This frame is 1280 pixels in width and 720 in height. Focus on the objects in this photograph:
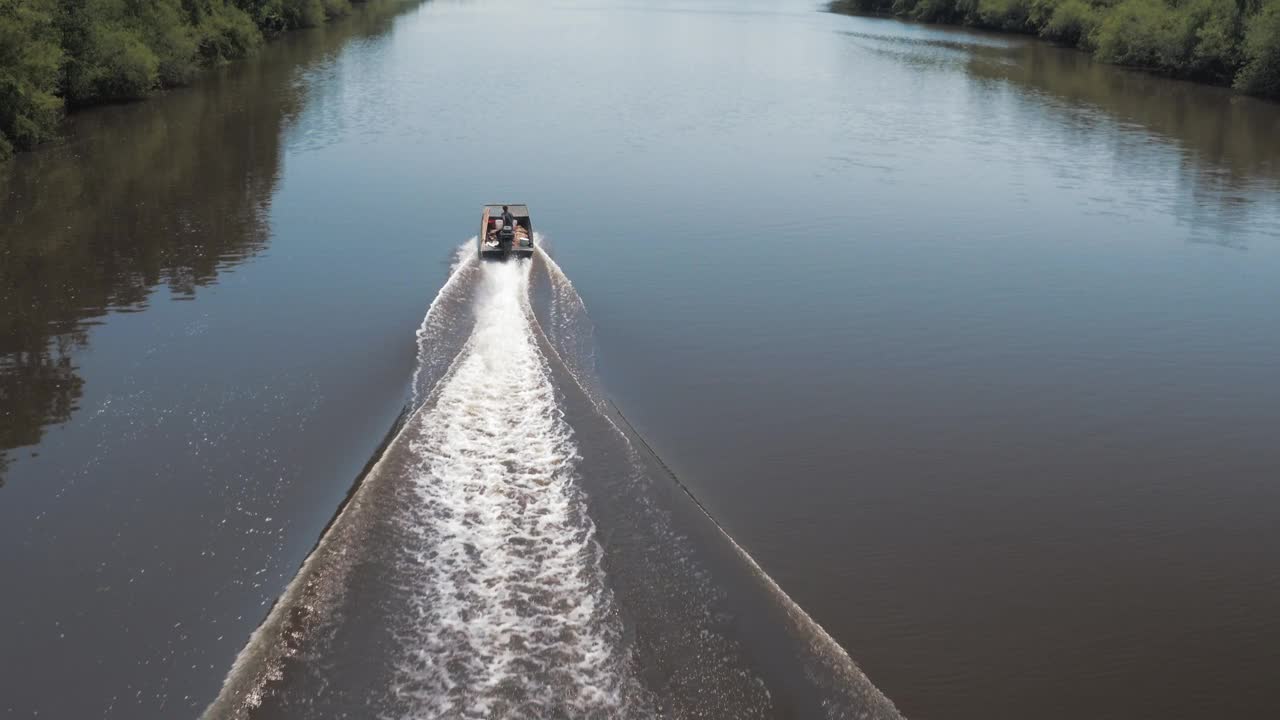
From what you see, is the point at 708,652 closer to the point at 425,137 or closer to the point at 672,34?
the point at 425,137

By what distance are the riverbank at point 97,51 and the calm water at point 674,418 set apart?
76.5 inches

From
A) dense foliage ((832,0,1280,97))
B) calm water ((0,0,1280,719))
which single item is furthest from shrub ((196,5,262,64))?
dense foliage ((832,0,1280,97))

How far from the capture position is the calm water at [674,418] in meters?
10.9

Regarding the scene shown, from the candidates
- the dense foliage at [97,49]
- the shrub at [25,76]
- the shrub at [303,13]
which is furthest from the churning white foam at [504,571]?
the shrub at [303,13]

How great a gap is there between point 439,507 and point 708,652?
4000 mm

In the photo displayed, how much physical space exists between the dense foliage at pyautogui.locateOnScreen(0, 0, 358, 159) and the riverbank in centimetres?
3

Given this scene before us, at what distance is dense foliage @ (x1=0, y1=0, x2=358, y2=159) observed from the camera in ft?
109

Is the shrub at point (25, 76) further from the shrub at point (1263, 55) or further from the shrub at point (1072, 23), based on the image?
the shrub at point (1072, 23)

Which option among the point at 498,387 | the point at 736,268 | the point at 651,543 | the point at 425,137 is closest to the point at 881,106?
the point at 425,137

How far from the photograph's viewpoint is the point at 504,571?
11.3 m

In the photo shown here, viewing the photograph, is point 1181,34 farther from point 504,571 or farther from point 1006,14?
point 504,571

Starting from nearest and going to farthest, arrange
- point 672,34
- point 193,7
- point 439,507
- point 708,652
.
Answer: point 708,652, point 439,507, point 193,7, point 672,34

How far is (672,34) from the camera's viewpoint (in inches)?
3219

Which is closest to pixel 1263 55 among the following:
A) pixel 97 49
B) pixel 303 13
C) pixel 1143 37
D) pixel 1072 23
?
pixel 1143 37
